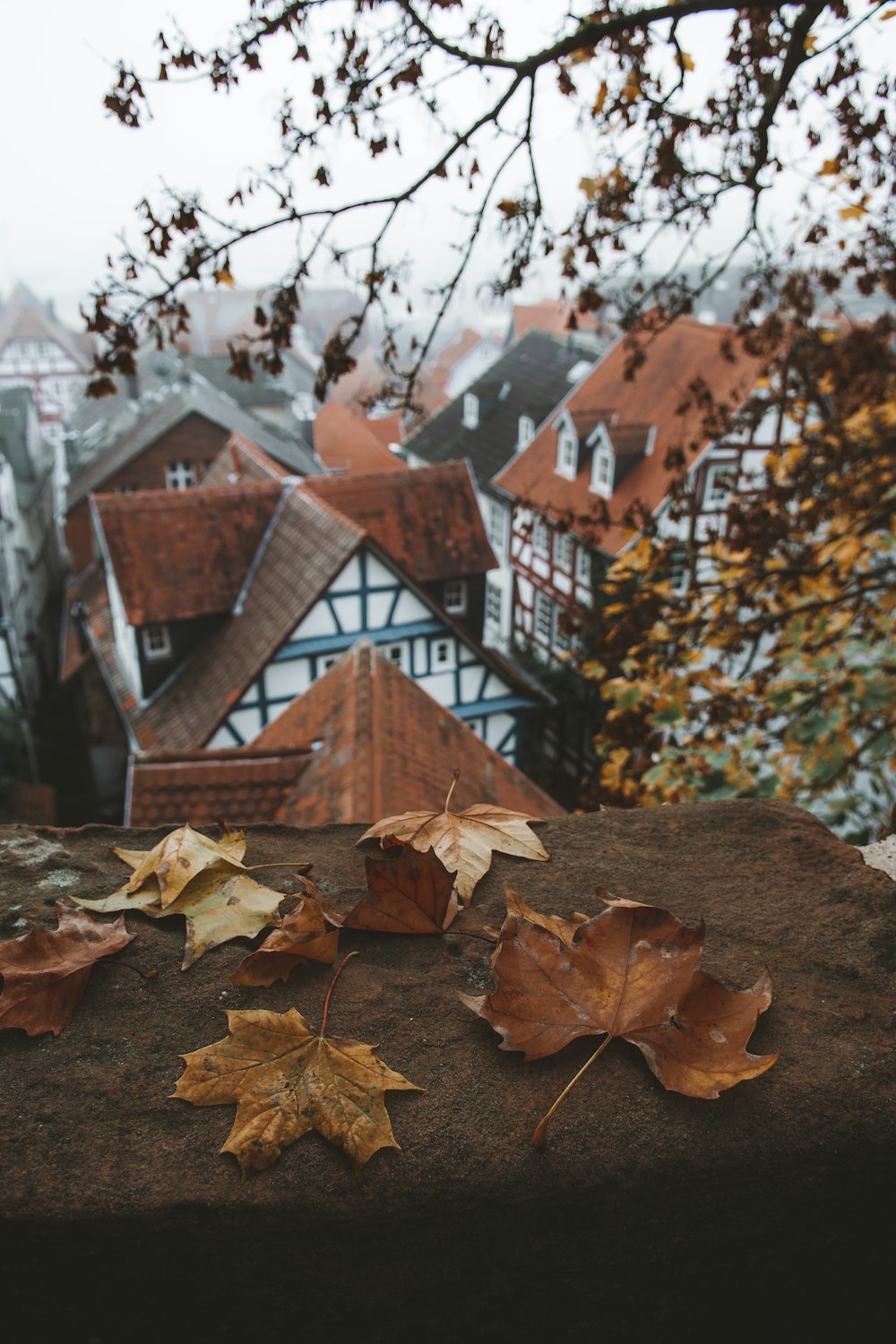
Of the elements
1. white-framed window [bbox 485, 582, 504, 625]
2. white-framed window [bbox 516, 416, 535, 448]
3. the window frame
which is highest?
white-framed window [bbox 516, 416, 535, 448]

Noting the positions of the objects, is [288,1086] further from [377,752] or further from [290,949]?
[377,752]

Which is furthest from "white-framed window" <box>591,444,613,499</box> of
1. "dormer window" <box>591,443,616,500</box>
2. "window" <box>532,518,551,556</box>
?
"window" <box>532,518,551,556</box>

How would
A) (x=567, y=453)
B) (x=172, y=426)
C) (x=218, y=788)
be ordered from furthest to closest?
(x=172, y=426) → (x=567, y=453) → (x=218, y=788)

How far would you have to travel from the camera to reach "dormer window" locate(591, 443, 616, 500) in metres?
17.9

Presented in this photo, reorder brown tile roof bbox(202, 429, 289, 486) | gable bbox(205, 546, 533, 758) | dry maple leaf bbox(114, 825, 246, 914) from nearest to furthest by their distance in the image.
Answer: dry maple leaf bbox(114, 825, 246, 914) → gable bbox(205, 546, 533, 758) → brown tile roof bbox(202, 429, 289, 486)

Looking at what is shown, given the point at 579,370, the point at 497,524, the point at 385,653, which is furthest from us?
the point at 579,370

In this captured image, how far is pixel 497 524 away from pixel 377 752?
57.4 feet

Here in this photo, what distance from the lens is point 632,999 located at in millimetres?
1333

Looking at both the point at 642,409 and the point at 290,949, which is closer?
the point at 290,949

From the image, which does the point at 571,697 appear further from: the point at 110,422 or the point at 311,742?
the point at 110,422

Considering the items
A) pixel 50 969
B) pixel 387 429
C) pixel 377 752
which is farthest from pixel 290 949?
pixel 387 429

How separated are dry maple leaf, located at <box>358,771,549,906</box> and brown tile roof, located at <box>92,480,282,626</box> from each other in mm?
11895

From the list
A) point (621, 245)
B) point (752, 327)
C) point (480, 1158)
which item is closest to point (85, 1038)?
point (480, 1158)

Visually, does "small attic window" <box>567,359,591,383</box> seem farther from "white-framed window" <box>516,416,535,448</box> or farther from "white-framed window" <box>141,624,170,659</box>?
"white-framed window" <box>141,624,170,659</box>
